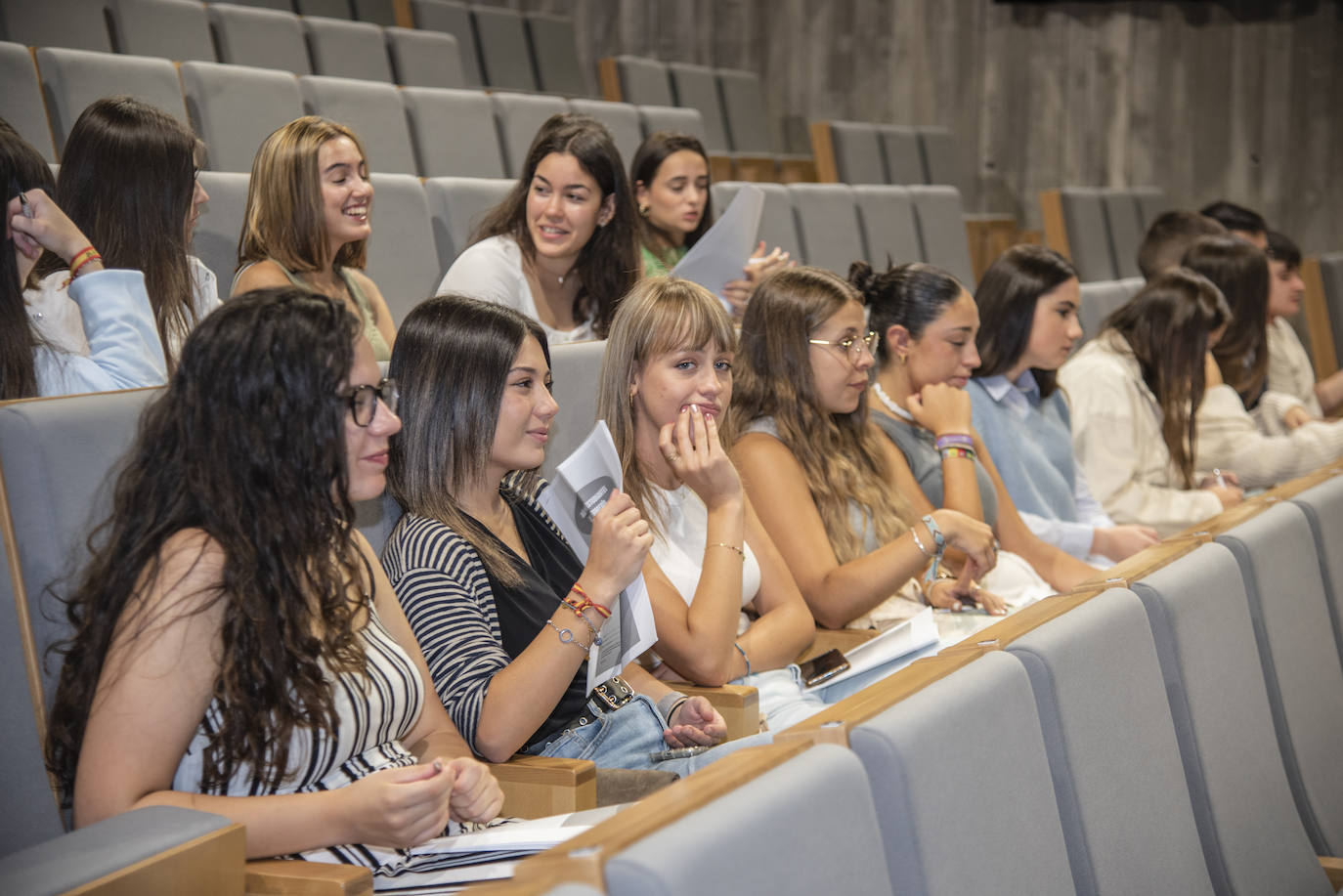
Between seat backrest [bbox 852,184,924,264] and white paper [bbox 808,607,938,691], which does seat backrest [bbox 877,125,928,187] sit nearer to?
seat backrest [bbox 852,184,924,264]

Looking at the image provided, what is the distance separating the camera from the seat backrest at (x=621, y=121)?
2131mm

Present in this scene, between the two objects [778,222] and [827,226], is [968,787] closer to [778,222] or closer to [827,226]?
[778,222]

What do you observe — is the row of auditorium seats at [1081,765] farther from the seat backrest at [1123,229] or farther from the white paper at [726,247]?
the seat backrest at [1123,229]

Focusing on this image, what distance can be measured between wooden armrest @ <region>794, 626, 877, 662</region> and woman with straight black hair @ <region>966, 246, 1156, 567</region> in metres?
0.40

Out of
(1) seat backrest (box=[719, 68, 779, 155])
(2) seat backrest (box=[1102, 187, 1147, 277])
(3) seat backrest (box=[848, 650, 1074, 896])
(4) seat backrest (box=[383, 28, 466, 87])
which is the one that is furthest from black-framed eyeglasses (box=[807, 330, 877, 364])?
(2) seat backrest (box=[1102, 187, 1147, 277])

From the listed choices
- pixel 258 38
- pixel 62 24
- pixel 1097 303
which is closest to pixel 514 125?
pixel 258 38

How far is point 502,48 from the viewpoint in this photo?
8.77ft

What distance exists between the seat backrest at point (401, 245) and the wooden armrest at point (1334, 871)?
3.53ft

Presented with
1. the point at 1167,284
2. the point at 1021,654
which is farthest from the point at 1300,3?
the point at 1021,654

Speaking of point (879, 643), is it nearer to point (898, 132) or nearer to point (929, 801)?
point (929, 801)

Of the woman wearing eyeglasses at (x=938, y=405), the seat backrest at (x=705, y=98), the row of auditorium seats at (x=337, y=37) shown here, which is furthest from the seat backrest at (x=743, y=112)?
the woman wearing eyeglasses at (x=938, y=405)

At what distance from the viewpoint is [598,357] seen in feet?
3.59

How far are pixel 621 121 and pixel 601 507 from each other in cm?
149

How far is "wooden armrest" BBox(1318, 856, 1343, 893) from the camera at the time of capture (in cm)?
80
